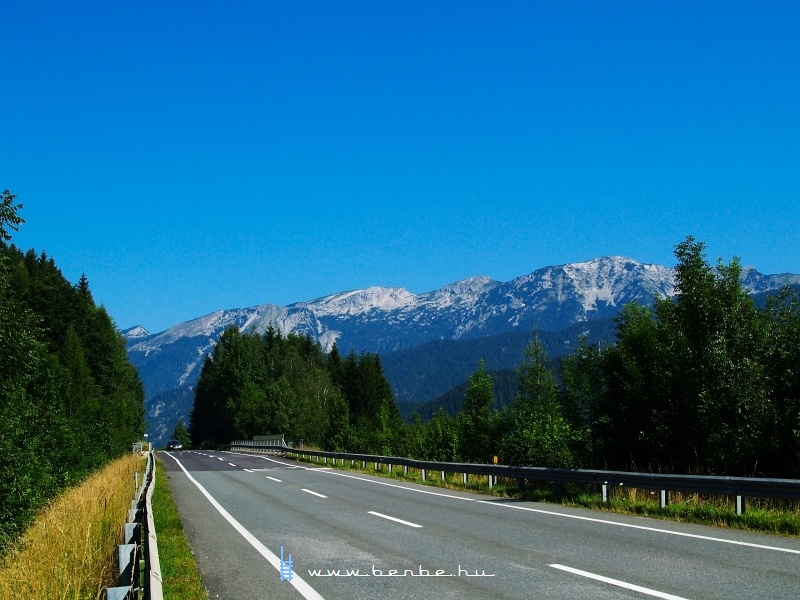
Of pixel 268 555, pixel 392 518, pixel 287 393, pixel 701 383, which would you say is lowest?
pixel 392 518

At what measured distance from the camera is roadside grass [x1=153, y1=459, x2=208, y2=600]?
27.1 feet

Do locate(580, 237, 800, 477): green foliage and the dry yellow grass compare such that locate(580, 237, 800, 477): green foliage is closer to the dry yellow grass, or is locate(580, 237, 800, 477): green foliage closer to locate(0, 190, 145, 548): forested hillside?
the dry yellow grass

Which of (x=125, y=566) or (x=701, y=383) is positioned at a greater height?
(x=701, y=383)

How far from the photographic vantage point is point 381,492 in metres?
21.8

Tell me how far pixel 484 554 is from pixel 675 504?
20.5 ft

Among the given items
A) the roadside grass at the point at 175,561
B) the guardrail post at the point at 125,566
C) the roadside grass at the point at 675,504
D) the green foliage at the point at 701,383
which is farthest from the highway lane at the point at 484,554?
the green foliage at the point at 701,383

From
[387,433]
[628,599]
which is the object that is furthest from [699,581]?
[387,433]

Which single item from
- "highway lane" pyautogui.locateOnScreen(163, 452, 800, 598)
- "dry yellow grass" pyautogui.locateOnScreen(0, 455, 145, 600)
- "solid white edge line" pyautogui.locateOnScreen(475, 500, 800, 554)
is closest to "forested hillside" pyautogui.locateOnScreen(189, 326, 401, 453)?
"solid white edge line" pyautogui.locateOnScreen(475, 500, 800, 554)

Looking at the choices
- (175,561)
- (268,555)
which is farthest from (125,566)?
(268,555)

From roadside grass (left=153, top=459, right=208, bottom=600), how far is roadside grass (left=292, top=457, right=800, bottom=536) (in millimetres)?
8465

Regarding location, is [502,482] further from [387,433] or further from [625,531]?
[387,433]

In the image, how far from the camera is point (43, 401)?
1259 inches

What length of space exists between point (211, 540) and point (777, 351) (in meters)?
14.5

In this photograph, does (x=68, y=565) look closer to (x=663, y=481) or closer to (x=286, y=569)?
(x=286, y=569)
